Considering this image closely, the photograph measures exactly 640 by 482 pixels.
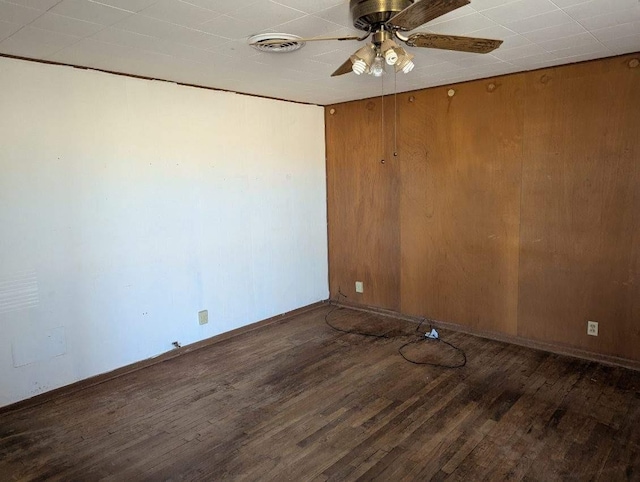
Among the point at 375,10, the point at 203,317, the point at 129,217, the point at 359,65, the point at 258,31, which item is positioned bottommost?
the point at 203,317

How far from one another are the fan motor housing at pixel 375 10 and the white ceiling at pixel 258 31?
5.2 inches

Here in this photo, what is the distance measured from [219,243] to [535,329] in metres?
2.97

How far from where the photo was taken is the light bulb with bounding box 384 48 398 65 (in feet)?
6.33

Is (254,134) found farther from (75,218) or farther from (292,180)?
(75,218)

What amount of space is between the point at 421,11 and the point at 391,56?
221mm

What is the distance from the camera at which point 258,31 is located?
2.47m

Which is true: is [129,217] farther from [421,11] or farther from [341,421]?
[421,11]

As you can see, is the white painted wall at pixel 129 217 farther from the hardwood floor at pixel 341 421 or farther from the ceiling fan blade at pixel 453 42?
the ceiling fan blade at pixel 453 42

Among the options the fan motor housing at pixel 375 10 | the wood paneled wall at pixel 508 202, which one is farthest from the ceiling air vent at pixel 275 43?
the wood paneled wall at pixel 508 202

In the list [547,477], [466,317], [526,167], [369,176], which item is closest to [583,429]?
[547,477]

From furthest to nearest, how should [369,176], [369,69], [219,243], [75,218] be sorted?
[369,176] < [219,243] < [75,218] < [369,69]

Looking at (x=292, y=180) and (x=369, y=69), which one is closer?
(x=369, y=69)

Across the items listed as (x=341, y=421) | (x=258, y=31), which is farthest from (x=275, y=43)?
(x=341, y=421)

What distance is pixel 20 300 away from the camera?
2.97 metres
